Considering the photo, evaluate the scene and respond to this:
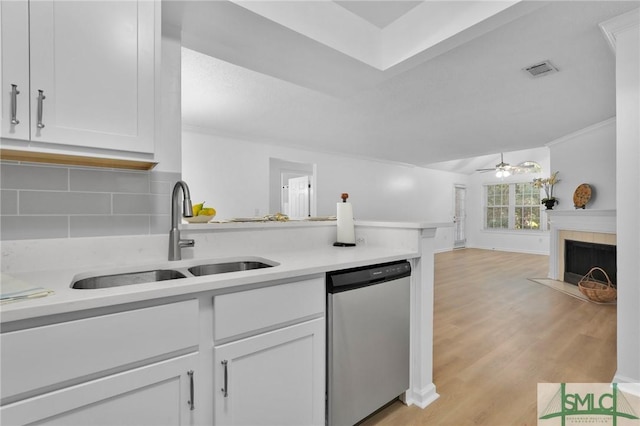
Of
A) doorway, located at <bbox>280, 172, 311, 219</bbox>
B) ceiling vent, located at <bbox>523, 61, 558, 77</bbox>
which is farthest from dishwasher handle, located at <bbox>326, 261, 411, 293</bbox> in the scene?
doorway, located at <bbox>280, 172, 311, 219</bbox>

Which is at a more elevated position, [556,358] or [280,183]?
[280,183]

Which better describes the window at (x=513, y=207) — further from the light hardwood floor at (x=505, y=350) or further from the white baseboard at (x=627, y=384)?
the white baseboard at (x=627, y=384)

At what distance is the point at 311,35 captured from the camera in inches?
73.8

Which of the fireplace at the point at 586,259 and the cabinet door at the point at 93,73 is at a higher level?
the cabinet door at the point at 93,73

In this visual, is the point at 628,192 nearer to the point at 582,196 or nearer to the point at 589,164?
the point at 582,196

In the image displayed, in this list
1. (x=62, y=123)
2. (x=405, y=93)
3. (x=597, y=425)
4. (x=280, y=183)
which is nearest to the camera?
(x=62, y=123)

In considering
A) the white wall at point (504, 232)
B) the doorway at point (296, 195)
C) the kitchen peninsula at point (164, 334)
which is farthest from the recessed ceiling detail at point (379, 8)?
the white wall at point (504, 232)

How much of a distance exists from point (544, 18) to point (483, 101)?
1.70 m

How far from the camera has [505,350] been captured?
2539 mm

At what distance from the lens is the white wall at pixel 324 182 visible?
451cm

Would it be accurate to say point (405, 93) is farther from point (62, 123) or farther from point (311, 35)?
point (62, 123)

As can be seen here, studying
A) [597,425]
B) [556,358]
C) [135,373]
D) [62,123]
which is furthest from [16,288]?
[556,358]

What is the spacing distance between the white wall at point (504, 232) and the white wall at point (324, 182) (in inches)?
23.9

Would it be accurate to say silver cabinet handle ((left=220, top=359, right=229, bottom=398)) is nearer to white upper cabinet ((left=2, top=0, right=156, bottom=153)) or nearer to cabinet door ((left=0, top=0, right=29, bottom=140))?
white upper cabinet ((left=2, top=0, right=156, bottom=153))
